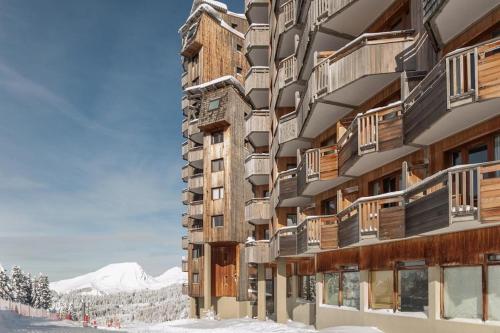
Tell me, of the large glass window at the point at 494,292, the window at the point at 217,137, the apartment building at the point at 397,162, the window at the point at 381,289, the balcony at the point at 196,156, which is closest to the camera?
the apartment building at the point at 397,162

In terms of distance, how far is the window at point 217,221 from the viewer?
44.0 meters

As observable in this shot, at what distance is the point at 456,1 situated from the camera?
1305cm

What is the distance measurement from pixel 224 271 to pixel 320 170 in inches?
1001

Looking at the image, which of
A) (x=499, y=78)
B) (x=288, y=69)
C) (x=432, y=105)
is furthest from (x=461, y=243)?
(x=288, y=69)

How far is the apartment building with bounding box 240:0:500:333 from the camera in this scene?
1255 cm

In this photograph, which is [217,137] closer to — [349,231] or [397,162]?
[349,231]

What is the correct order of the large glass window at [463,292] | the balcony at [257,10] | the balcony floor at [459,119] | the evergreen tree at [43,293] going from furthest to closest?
the evergreen tree at [43,293], the balcony at [257,10], the large glass window at [463,292], the balcony floor at [459,119]

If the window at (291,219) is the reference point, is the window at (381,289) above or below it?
→ below

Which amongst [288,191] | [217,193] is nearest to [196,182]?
[217,193]

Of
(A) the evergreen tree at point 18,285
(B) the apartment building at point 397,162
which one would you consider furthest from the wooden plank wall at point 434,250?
(A) the evergreen tree at point 18,285

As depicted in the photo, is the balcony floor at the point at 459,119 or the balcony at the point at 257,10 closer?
the balcony floor at the point at 459,119

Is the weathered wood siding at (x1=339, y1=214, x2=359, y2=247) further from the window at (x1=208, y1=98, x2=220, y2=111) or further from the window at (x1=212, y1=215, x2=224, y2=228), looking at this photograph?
the window at (x1=208, y1=98, x2=220, y2=111)

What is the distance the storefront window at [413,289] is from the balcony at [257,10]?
2843cm

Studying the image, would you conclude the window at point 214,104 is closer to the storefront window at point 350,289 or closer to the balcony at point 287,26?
the balcony at point 287,26
